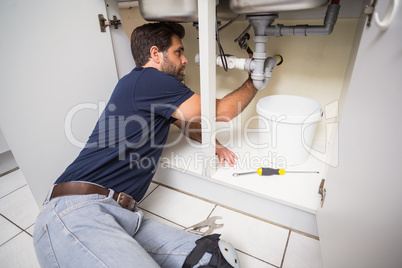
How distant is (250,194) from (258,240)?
0.19m

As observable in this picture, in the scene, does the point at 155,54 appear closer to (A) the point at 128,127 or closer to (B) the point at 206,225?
(A) the point at 128,127

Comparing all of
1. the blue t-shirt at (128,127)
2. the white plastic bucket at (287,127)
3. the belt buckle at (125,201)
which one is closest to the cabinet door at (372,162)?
the white plastic bucket at (287,127)

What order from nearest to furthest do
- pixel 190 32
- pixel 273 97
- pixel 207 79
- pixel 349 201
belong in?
pixel 349 201 < pixel 207 79 < pixel 273 97 < pixel 190 32

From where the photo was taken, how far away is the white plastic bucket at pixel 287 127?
2.92 feet

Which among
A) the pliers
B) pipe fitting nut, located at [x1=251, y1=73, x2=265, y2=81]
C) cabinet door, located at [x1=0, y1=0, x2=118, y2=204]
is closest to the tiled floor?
the pliers

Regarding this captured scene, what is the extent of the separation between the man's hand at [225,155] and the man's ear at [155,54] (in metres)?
0.51

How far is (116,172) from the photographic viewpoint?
83 centimetres

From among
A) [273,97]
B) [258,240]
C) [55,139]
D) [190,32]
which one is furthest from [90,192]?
[190,32]

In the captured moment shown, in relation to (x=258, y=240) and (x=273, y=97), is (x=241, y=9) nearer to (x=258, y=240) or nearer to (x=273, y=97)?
(x=273, y=97)

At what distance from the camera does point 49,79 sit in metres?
0.88

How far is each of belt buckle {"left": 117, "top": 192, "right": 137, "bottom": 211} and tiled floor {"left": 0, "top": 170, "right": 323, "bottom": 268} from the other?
264 millimetres

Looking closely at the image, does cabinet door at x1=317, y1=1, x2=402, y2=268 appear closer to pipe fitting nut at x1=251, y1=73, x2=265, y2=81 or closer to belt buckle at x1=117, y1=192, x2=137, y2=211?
pipe fitting nut at x1=251, y1=73, x2=265, y2=81

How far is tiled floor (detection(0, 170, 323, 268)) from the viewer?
872mm

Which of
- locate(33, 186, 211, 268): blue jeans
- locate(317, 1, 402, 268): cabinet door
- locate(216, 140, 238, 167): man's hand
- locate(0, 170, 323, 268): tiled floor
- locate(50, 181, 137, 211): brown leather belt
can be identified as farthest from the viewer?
locate(216, 140, 238, 167): man's hand
